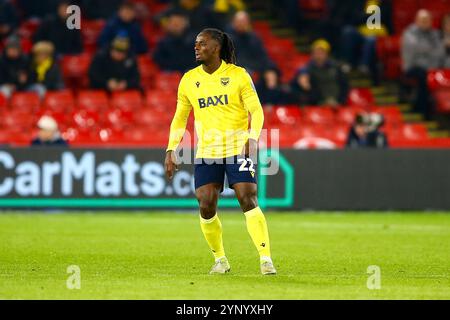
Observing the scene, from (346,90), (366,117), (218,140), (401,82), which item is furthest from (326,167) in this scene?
(218,140)

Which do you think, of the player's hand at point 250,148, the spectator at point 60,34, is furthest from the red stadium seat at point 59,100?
the player's hand at point 250,148

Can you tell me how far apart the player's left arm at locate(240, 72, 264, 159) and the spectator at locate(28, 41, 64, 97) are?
11.7 meters

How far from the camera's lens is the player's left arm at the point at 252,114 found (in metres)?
10.5

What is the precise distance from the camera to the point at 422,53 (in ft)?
75.9

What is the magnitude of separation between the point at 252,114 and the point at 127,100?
37.4 feet

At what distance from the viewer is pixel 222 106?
10719mm

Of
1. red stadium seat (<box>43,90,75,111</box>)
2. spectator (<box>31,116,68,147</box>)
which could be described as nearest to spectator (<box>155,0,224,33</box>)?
red stadium seat (<box>43,90,75,111</box>)

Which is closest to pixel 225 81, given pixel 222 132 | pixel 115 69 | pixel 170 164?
pixel 222 132

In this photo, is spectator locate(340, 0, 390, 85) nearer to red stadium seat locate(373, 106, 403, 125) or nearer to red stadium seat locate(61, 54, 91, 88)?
red stadium seat locate(373, 106, 403, 125)

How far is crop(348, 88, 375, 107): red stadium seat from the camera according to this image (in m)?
23.1

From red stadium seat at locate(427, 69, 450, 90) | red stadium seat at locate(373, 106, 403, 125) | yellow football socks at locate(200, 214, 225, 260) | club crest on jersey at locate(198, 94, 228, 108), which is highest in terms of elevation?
club crest on jersey at locate(198, 94, 228, 108)

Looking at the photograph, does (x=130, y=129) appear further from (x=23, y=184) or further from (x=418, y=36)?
(x=418, y=36)

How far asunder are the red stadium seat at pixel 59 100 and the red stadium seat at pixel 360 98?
547 centimetres

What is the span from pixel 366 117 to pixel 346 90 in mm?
2092
